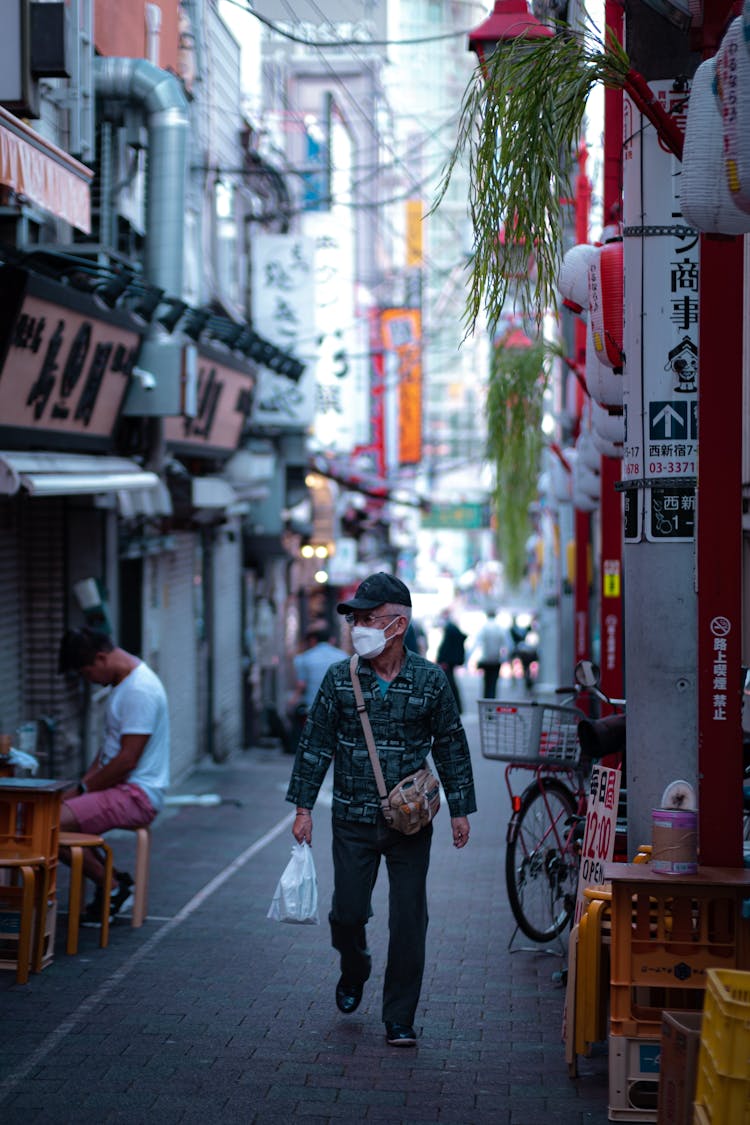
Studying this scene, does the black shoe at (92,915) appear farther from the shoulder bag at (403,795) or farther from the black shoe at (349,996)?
the shoulder bag at (403,795)

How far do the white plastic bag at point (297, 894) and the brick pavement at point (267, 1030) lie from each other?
546mm

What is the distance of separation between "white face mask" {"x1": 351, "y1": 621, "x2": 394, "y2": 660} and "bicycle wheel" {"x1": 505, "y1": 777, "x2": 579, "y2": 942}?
220cm

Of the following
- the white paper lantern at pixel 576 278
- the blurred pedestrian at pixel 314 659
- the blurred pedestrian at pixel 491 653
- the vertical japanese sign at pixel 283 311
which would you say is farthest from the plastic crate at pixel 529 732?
the blurred pedestrian at pixel 491 653

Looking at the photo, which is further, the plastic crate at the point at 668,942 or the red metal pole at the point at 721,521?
the red metal pole at the point at 721,521

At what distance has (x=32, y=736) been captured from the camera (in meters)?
9.94

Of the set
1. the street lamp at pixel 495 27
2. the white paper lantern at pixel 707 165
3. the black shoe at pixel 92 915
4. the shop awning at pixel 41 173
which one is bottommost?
the black shoe at pixel 92 915

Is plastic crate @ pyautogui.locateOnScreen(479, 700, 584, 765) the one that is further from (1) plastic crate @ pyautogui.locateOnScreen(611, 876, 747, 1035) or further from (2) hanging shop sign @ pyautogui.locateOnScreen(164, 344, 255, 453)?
(2) hanging shop sign @ pyautogui.locateOnScreen(164, 344, 255, 453)

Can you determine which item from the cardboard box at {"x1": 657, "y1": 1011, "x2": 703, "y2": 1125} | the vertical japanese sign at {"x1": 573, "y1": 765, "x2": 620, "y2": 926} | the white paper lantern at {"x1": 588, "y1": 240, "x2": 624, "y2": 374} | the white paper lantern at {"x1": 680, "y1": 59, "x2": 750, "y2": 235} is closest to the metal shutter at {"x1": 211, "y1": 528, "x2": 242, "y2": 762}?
the vertical japanese sign at {"x1": 573, "y1": 765, "x2": 620, "y2": 926}

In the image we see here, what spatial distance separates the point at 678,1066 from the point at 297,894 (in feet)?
7.14

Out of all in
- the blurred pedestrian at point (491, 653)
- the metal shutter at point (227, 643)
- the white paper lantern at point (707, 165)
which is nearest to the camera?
the white paper lantern at point (707, 165)

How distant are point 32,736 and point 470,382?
11537cm

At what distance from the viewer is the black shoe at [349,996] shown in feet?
22.7

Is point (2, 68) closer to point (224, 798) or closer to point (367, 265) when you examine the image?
point (224, 798)

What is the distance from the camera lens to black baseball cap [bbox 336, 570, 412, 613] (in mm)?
6547
